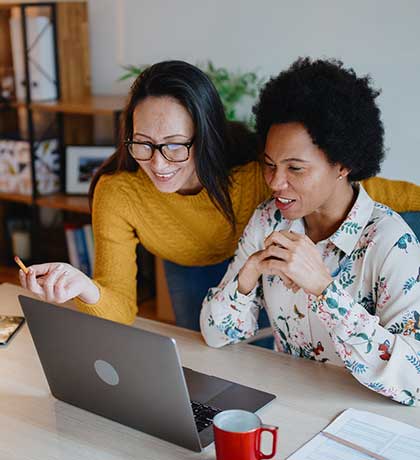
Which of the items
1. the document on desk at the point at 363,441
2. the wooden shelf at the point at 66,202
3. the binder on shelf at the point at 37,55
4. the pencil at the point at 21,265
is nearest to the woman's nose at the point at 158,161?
the pencil at the point at 21,265

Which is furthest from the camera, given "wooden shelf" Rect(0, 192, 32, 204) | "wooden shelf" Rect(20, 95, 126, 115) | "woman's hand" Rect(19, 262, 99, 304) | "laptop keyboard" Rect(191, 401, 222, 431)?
"wooden shelf" Rect(0, 192, 32, 204)

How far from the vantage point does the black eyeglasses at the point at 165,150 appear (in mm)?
1678

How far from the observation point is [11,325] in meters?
1.71

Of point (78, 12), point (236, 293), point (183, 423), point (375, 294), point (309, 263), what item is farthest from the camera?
point (78, 12)

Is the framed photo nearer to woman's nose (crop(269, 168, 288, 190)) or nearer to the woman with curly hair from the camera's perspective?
the woman with curly hair

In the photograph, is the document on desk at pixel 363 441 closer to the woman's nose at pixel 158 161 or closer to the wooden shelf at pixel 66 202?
the woman's nose at pixel 158 161

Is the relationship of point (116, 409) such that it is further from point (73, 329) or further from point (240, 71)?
point (240, 71)

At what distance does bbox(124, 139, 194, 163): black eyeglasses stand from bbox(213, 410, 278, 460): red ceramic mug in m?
0.75

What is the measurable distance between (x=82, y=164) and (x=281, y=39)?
114 centimetres

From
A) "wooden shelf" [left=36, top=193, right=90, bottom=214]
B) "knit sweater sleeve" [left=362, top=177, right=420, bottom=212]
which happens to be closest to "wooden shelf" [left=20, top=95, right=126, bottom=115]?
"wooden shelf" [left=36, top=193, right=90, bottom=214]

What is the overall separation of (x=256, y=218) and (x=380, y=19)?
1.40m

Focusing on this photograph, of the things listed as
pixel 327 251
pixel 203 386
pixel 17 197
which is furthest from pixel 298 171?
pixel 17 197

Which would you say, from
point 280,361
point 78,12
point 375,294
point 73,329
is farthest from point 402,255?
point 78,12

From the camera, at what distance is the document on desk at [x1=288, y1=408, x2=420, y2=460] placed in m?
1.15
